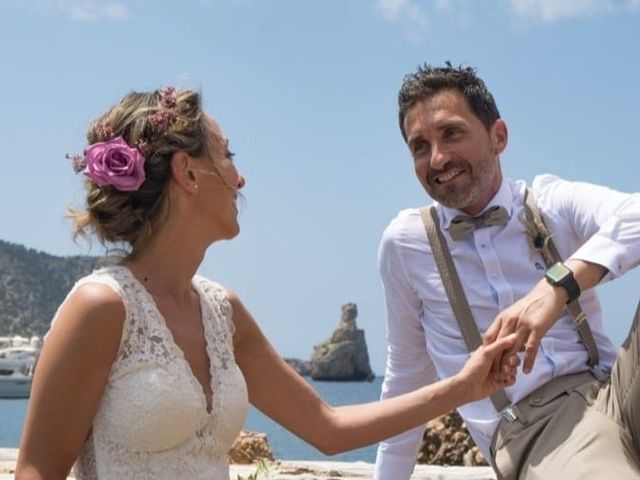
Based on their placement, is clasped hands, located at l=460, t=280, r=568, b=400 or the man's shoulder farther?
the man's shoulder

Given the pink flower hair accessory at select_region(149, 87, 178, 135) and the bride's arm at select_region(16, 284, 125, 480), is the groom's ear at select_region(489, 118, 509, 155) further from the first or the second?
the bride's arm at select_region(16, 284, 125, 480)

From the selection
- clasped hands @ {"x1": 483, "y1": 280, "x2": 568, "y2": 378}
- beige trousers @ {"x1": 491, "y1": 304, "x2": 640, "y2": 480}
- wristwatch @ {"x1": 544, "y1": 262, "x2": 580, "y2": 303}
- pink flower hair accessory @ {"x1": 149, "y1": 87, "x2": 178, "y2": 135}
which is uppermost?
pink flower hair accessory @ {"x1": 149, "y1": 87, "x2": 178, "y2": 135}

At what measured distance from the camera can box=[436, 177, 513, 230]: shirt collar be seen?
13.8ft

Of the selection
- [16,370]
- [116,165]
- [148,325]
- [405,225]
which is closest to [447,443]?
[405,225]

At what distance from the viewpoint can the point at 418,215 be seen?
14.2 ft

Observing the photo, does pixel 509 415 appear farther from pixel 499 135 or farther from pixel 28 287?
pixel 28 287

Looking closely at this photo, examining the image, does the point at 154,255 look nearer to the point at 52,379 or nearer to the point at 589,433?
the point at 52,379

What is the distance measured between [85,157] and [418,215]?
1546 mm

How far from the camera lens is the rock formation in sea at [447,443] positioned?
7113 mm

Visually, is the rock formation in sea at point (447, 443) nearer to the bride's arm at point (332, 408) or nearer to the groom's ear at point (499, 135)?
the groom's ear at point (499, 135)

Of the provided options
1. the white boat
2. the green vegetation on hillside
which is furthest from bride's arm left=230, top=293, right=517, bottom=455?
Result: the green vegetation on hillside

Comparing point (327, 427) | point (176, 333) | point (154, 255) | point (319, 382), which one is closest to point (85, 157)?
point (154, 255)

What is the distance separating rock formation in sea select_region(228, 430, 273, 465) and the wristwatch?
11.3ft

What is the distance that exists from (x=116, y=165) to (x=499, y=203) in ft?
5.38
